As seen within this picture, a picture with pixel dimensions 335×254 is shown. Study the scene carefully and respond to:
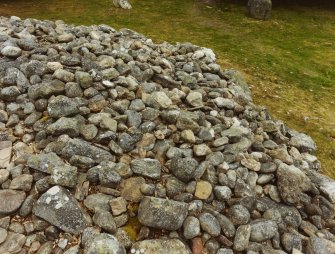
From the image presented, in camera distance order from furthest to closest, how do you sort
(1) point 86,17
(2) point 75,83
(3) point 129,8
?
(3) point 129,8 < (1) point 86,17 < (2) point 75,83

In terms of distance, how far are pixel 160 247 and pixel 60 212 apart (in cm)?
135

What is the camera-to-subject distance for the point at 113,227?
189 inches

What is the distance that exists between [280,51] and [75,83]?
9.64 m

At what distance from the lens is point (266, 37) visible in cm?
1534

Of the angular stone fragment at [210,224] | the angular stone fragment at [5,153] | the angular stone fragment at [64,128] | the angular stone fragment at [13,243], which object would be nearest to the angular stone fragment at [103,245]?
the angular stone fragment at [13,243]

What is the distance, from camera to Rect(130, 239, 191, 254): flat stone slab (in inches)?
184

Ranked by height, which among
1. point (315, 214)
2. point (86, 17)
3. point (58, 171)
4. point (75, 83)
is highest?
point (75, 83)

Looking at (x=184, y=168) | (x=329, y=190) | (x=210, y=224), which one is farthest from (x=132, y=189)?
(x=329, y=190)

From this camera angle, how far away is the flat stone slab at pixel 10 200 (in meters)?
4.83

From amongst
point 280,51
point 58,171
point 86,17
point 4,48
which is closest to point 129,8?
point 86,17

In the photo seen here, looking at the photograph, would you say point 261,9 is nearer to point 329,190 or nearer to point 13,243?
point 329,190

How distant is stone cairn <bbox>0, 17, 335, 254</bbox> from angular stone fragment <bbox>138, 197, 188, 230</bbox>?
1 cm

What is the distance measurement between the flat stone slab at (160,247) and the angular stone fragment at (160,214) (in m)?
0.20

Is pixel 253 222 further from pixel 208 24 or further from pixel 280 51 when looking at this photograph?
pixel 208 24
